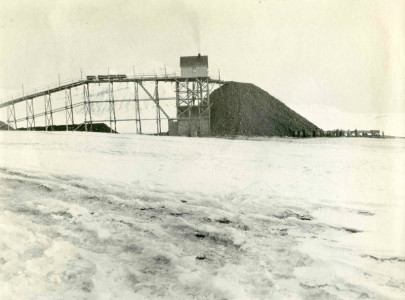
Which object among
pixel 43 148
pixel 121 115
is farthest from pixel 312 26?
pixel 121 115

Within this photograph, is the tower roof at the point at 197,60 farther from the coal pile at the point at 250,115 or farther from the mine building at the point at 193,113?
the coal pile at the point at 250,115

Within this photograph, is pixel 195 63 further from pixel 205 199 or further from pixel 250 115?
pixel 250 115

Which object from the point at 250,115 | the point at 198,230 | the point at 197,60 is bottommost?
the point at 198,230

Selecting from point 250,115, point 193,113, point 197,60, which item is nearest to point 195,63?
point 197,60

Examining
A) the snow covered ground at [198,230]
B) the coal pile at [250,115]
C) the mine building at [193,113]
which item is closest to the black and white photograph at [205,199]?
the snow covered ground at [198,230]

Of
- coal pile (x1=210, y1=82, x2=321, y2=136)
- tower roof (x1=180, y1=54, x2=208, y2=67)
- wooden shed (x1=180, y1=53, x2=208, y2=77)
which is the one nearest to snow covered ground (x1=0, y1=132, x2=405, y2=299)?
tower roof (x1=180, y1=54, x2=208, y2=67)
